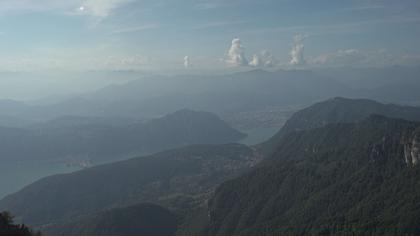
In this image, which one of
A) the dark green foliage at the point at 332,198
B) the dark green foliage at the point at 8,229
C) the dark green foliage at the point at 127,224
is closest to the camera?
the dark green foliage at the point at 8,229

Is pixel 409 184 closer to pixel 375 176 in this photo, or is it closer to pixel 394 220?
pixel 375 176

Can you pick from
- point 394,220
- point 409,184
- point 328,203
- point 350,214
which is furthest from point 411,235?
point 328,203

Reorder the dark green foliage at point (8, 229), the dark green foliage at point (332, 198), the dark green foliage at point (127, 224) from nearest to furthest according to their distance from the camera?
the dark green foliage at point (8, 229)
the dark green foliage at point (332, 198)
the dark green foliage at point (127, 224)

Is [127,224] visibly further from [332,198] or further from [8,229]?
[8,229]

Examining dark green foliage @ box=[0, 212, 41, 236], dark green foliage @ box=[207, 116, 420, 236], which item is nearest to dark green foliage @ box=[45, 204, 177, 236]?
dark green foliage @ box=[207, 116, 420, 236]

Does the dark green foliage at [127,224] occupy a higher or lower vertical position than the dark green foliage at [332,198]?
lower

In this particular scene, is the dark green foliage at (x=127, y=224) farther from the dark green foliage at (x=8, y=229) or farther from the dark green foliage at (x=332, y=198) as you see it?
the dark green foliage at (x=8, y=229)

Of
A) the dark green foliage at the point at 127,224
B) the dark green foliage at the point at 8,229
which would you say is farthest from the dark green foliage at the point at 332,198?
the dark green foliage at the point at 8,229
